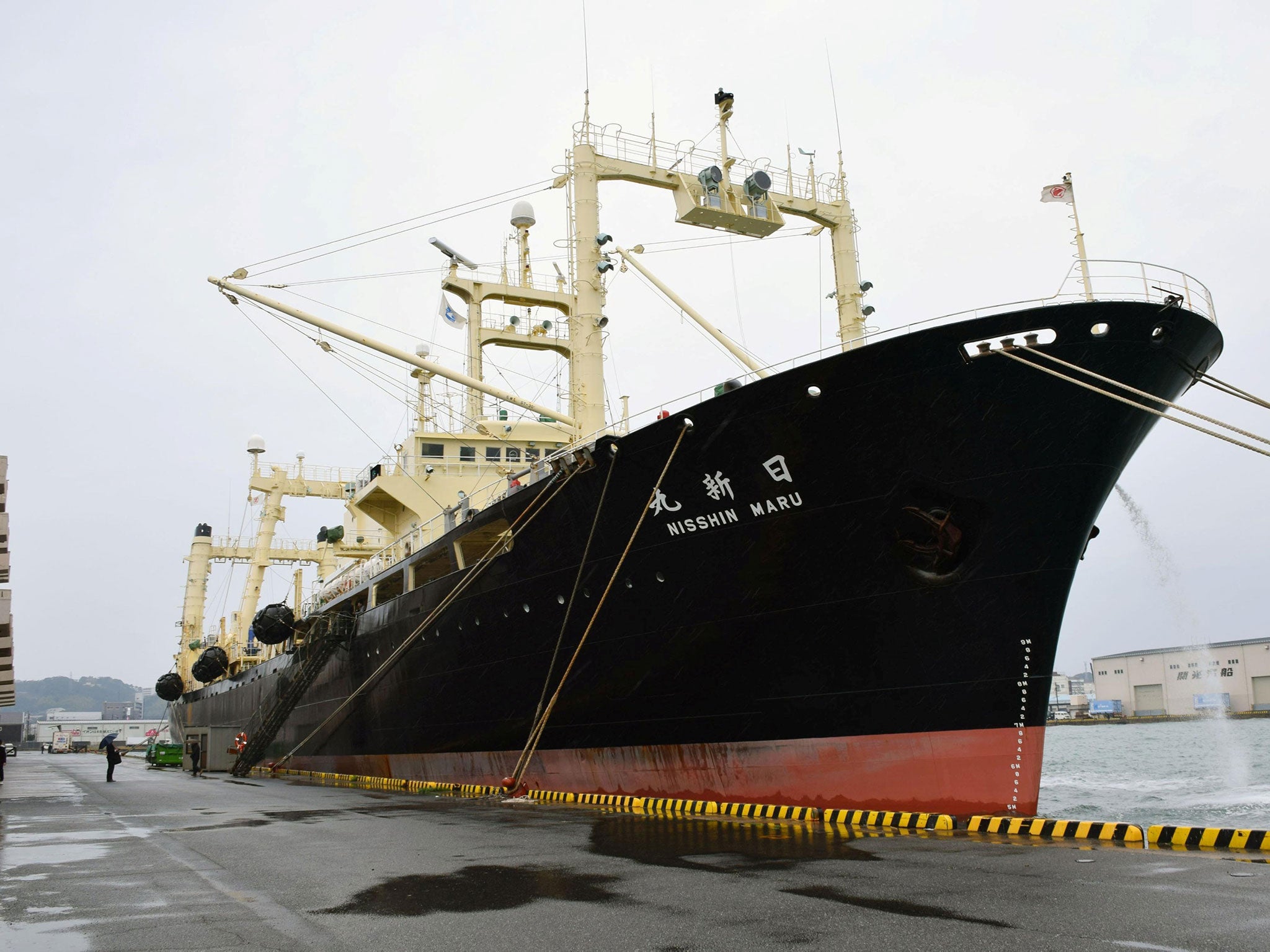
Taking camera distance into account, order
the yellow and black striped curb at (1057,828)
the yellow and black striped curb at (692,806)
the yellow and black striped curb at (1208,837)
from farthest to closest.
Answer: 1. the yellow and black striped curb at (692,806)
2. the yellow and black striped curb at (1057,828)
3. the yellow and black striped curb at (1208,837)

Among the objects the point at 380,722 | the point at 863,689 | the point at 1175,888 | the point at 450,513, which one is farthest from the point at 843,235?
the point at 1175,888

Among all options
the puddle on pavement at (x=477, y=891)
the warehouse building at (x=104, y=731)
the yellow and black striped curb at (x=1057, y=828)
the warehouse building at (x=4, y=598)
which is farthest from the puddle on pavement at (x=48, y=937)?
the warehouse building at (x=104, y=731)

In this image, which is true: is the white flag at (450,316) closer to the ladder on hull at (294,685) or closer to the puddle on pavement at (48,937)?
the ladder on hull at (294,685)

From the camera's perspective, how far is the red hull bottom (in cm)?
1016

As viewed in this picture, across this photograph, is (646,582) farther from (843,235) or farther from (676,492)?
(843,235)

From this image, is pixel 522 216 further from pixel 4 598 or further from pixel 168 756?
pixel 168 756

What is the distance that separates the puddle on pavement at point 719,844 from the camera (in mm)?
8062

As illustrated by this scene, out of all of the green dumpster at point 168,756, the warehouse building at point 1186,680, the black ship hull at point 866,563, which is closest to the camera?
the black ship hull at point 866,563

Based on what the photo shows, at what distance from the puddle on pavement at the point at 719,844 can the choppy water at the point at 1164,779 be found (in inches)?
205

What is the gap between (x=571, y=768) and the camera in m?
13.9

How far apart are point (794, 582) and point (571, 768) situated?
16.2 feet

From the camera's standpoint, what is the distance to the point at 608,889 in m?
6.90

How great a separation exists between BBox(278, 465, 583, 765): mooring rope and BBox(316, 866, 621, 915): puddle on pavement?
6.35 metres

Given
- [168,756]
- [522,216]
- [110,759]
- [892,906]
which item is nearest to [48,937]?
[892,906]
